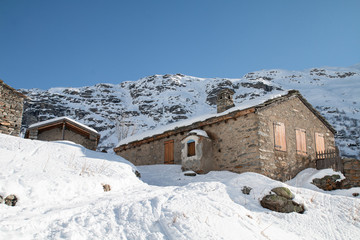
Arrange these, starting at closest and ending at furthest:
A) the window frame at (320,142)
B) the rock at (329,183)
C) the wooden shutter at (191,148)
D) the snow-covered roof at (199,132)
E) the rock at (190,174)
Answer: the rock at (329,183)
the rock at (190,174)
the snow-covered roof at (199,132)
the wooden shutter at (191,148)
the window frame at (320,142)

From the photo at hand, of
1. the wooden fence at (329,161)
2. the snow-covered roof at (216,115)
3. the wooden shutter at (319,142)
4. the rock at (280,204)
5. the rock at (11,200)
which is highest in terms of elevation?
the snow-covered roof at (216,115)

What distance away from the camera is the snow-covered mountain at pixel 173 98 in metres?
47.7

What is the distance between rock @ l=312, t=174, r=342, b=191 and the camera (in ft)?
36.7

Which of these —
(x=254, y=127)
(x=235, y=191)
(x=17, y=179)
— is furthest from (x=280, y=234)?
(x=254, y=127)

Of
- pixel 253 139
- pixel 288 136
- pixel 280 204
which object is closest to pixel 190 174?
pixel 253 139

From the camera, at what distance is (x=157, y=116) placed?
5647 cm

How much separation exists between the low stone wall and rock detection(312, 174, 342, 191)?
0.34m

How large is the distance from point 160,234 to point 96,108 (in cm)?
6025

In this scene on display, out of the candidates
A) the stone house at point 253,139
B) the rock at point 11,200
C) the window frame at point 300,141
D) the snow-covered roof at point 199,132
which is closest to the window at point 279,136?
the stone house at point 253,139

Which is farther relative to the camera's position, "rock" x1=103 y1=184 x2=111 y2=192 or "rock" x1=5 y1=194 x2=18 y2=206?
"rock" x1=103 y1=184 x2=111 y2=192

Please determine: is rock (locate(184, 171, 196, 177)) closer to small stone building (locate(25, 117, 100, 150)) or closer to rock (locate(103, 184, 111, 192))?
rock (locate(103, 184, 111, 192))

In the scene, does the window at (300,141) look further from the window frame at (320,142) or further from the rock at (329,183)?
the rock at (329,183)

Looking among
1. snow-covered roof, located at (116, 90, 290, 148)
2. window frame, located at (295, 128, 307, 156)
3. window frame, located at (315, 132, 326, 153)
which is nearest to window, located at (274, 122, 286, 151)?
window frame, located at (295, 128, 307, 156)

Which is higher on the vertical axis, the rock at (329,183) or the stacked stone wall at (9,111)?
the stacked stone wall at (9,111)
